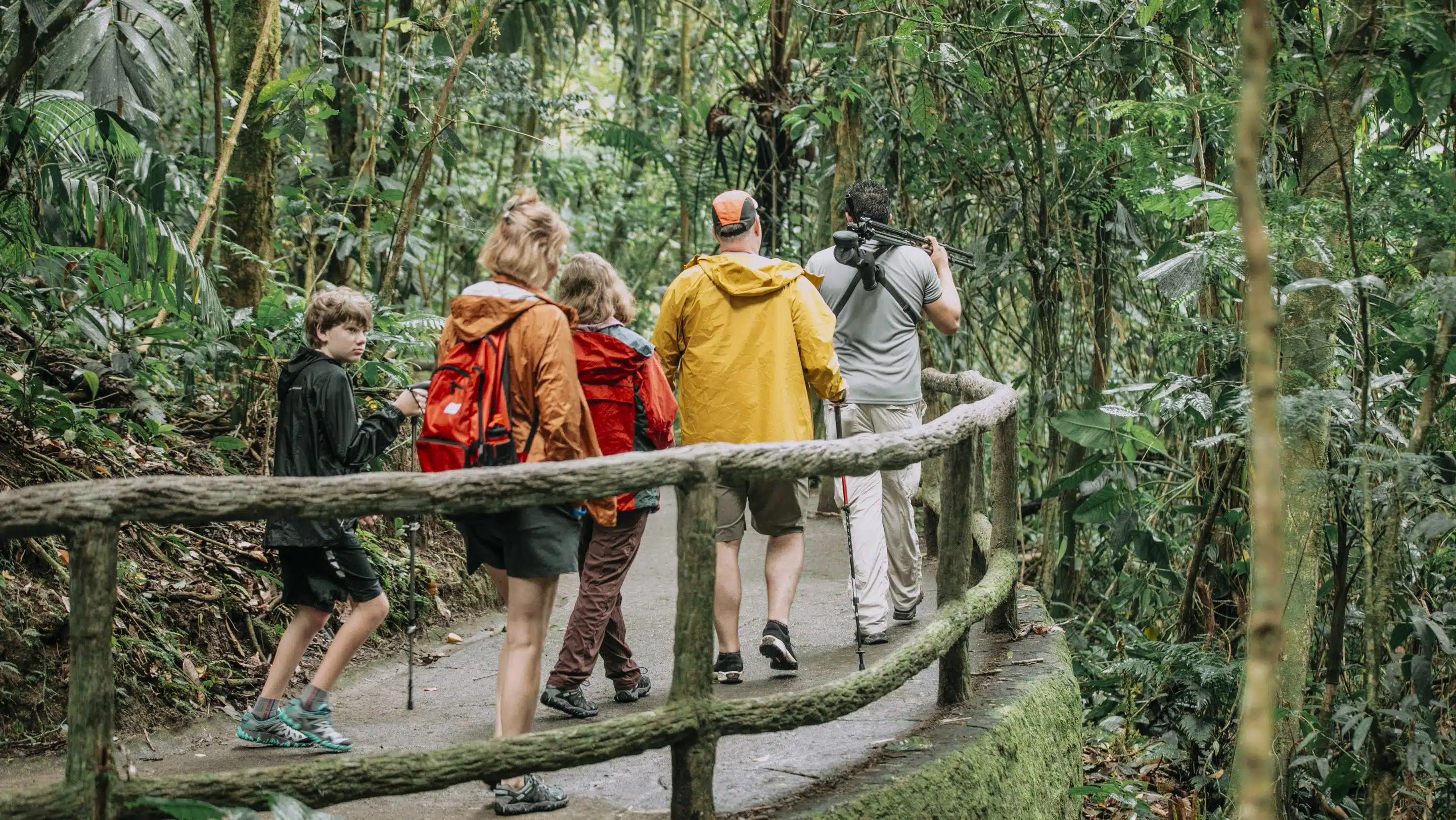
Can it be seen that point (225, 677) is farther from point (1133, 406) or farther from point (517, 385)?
point (1133, 406)

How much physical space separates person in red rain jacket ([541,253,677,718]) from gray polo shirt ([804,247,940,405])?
1292 millimetres

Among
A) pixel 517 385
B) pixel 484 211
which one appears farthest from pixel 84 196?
pixel 484 211

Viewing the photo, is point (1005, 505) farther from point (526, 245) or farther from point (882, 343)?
point (526, 245)

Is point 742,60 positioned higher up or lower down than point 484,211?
higher up

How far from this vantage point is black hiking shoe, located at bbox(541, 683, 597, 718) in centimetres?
411

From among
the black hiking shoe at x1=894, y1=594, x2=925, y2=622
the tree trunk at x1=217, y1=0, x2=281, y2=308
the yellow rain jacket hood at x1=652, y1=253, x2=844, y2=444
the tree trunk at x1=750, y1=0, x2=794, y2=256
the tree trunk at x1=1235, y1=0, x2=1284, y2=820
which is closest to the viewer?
the tree trunk at x1=1235, y1=0, x2=1284, y2=820

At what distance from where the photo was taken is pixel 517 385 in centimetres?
348

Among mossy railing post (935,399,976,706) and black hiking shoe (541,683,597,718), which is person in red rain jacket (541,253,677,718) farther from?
mossy railing post (935,399,976,706)

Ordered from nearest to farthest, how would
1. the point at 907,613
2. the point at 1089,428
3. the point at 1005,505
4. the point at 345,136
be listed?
the point at 1005,505 → the point at 907,613 → the point at 1089,428 → the point at 345,136

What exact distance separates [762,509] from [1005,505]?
1.05 metres

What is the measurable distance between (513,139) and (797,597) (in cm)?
869

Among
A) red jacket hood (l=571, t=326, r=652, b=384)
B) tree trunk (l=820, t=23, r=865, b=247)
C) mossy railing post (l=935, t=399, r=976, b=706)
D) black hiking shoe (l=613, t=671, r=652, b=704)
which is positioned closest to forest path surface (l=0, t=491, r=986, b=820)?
black hiking shoe (l=613, t=671, r=652, b=704)

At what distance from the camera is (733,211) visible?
178 inches

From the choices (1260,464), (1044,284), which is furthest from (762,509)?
(1260,464)
